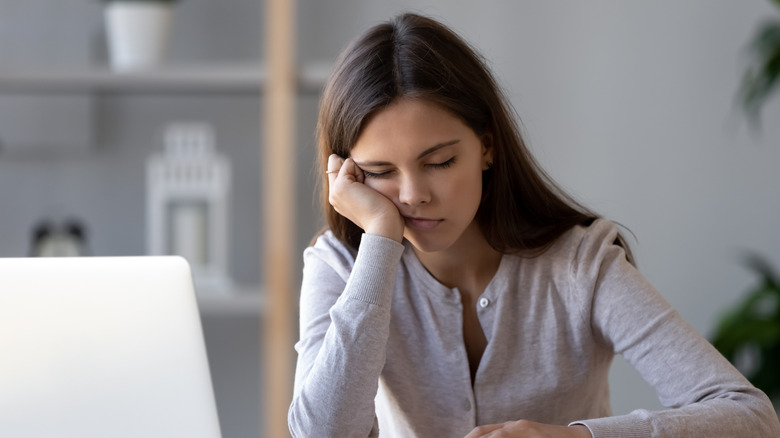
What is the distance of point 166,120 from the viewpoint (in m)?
2.43

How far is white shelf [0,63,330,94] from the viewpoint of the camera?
2.18 metres

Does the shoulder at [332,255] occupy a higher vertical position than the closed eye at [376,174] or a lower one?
lower

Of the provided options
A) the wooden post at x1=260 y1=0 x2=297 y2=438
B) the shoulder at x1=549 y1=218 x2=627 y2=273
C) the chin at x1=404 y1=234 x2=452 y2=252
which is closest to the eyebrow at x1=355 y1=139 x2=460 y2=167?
the chin at x1=404 y1=234 x2=452 y2=252

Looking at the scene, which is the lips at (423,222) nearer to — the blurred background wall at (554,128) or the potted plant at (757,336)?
the potted plant at (757,336)

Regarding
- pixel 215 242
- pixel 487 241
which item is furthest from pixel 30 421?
pixel 215 242

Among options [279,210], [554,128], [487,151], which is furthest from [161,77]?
[487,151]

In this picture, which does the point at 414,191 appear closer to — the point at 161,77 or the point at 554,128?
the point at 161,77

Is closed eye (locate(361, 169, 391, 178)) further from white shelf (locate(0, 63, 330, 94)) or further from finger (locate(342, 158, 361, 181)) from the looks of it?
white shelf (locate(0, 63, 330, 94))

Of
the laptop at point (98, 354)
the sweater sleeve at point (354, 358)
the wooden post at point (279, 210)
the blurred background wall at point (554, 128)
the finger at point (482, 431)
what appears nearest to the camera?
the laptop at point (98, 354)

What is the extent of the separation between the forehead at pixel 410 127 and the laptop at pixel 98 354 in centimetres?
39

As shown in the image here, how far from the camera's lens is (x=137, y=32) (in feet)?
7.29

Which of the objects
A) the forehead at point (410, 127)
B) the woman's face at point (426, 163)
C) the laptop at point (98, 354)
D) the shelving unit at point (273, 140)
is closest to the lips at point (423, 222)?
the woman's face at point (426, 163)

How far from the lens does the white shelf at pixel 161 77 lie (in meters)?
2.18

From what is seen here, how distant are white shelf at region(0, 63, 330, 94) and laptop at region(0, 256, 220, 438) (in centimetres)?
150
